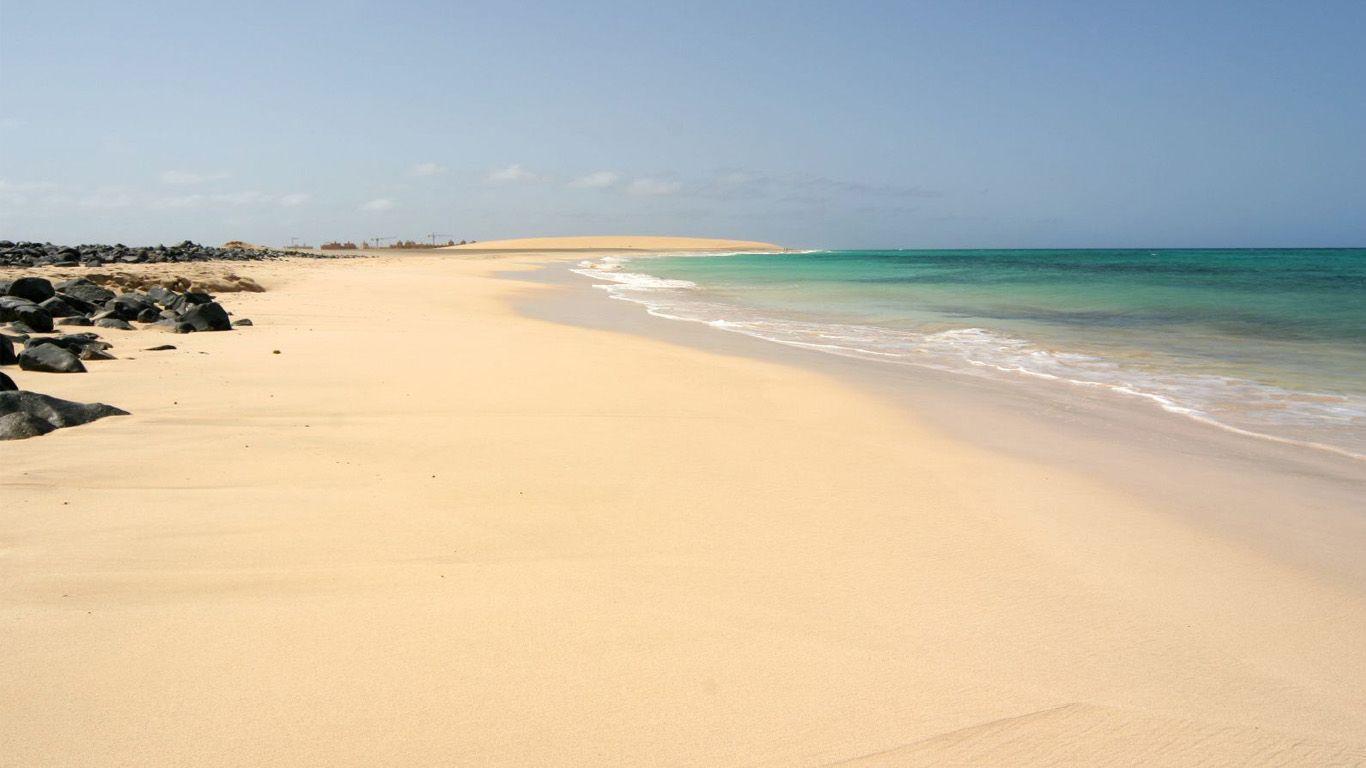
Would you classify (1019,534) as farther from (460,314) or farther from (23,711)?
(460,314)

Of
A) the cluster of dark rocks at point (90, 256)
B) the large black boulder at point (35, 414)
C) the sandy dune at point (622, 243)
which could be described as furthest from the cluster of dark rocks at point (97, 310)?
the sandy dune at point (622, 243)

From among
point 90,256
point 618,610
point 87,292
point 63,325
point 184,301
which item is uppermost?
point 90,256

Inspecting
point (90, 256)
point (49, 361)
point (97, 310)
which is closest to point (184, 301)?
point (97, 310)

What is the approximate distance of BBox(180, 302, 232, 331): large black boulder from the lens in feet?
28.7

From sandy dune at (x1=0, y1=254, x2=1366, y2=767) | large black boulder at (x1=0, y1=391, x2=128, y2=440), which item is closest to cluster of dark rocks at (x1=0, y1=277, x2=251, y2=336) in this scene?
large black boulder at (x1=0, y1=391, x2=128, y2=440)

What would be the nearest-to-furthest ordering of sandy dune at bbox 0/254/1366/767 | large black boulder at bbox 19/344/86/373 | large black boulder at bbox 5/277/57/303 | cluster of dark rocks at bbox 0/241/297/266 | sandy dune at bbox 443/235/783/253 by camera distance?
sandy dune at bbox 0/254/1366/767
large black boulder at bbox 19/344/86/373
large black boulder at bbox 5/277/57/303
cluster of dark rocks at bbox 0/241/297/266
sandy dune at bbox 443/235/783/253

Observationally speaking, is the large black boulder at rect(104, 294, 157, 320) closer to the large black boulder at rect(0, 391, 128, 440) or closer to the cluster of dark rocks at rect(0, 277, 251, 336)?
the cluster of dark rocks at rect(0, 277, 251, 336)

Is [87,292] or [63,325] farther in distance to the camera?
[87,292]

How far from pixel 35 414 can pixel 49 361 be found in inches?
89.2

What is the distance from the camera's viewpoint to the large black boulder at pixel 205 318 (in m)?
8.73

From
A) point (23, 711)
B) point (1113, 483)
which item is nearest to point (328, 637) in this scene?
point (23, 711)

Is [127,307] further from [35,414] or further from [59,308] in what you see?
[35,414]

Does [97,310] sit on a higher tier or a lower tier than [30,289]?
lower

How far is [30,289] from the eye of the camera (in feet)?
31.8
